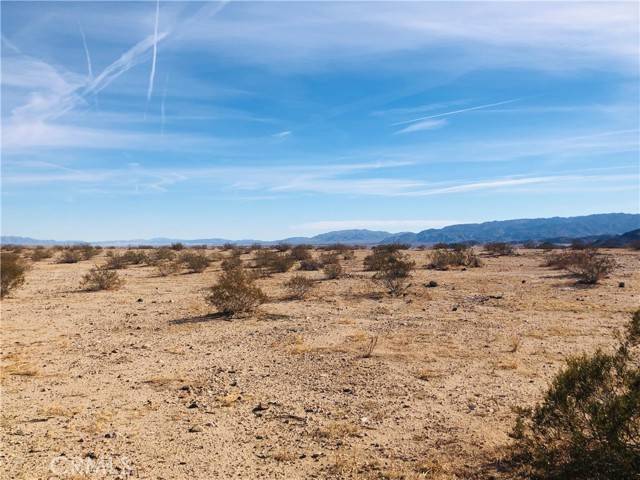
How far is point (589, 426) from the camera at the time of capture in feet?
15.8

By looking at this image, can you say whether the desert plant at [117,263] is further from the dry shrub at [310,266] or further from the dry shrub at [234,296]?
the dry shrub at [234,296]

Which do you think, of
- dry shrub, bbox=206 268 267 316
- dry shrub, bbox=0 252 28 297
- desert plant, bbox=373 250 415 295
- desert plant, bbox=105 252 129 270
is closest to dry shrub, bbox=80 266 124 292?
dry shrub, bbox=0 252 28 297

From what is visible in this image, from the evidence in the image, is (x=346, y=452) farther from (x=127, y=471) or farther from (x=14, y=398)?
(x=14, y=398)

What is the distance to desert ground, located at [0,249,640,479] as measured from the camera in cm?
588

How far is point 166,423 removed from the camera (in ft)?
22.7

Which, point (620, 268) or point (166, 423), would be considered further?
point (620, 268)

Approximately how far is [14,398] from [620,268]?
30131mm

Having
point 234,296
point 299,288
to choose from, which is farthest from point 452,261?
point 234,296

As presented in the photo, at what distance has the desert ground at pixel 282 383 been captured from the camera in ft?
19.3

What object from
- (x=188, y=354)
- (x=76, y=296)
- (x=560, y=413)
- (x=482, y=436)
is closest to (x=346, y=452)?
(x=482, y=436)

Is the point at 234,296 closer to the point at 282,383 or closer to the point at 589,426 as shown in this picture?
the point at 282,383

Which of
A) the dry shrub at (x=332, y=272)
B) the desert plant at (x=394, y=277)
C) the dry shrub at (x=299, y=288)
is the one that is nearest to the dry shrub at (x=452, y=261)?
the dry shrub at (x=332, y=272)

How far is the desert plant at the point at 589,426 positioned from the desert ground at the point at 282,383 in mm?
629

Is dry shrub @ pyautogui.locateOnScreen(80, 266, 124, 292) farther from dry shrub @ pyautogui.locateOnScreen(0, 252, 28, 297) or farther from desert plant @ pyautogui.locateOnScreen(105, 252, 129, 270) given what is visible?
desert plant @ pyautogui.locateOnScreen(105, 252, 129, 270)
